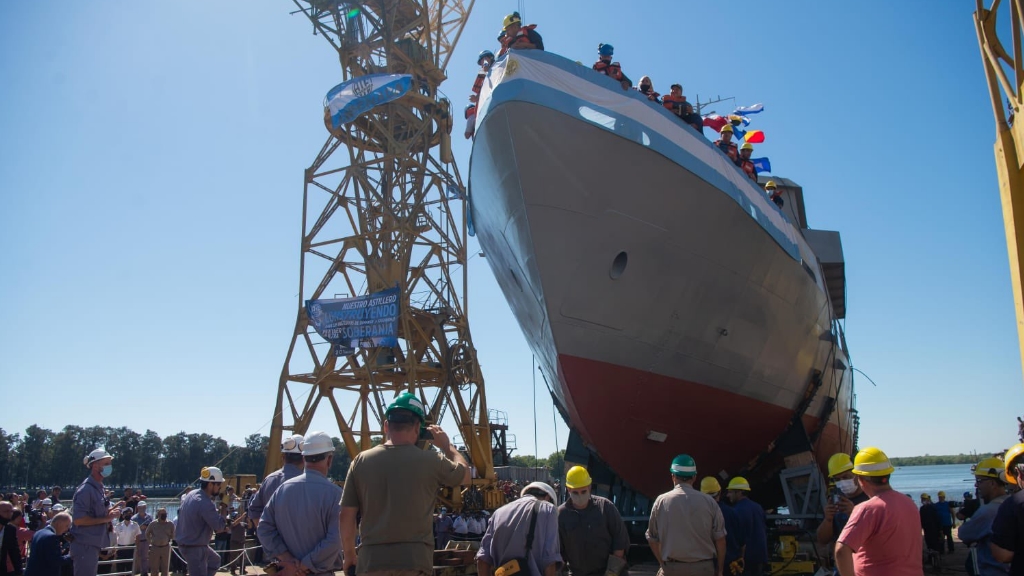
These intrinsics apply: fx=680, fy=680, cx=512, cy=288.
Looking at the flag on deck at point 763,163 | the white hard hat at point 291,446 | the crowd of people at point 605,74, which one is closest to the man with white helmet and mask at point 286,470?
the white hard hat at point 291,446

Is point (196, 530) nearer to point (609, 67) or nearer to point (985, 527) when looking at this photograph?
point (985, 527)

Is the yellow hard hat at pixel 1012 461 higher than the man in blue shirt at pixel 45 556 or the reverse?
higher

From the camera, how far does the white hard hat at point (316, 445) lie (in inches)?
142

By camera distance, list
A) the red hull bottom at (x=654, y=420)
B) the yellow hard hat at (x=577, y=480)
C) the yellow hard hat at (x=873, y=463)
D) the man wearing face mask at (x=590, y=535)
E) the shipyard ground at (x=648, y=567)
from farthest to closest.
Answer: the red hull bottom at (x=654, y=420) < the shipyard ground at (x=648, y=567) < the yellow hard hat at (x=577, y=480) < the man wearing face mask at (x=590, y=535) < the yellow hard hat at (x=873, y=463)

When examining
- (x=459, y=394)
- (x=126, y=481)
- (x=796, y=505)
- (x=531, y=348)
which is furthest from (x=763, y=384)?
(x=126, y=481)

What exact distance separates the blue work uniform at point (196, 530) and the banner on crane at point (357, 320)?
14724 mm

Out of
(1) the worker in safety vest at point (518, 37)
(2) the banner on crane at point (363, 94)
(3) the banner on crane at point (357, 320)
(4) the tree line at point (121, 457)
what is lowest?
(4) the tree line at point (121, 457)

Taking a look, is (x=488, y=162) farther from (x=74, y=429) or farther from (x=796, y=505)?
(x=74, y=429)

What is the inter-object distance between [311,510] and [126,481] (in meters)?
86.9

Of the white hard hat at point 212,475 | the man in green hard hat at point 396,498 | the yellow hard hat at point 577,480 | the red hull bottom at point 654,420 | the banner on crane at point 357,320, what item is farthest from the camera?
the banner on crane at point 357,320

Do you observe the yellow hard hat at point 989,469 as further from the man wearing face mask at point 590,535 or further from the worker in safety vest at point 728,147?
the worker in safety vest at point 728,147

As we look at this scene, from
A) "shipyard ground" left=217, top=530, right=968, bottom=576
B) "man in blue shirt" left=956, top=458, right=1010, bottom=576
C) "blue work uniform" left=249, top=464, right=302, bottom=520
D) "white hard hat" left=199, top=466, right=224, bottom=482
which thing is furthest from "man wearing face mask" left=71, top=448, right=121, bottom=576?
"man in blue shirt" left=956, top=458, right=1010, bottom=576

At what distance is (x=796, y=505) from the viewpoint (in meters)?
10.5

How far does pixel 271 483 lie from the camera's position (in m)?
4.74
